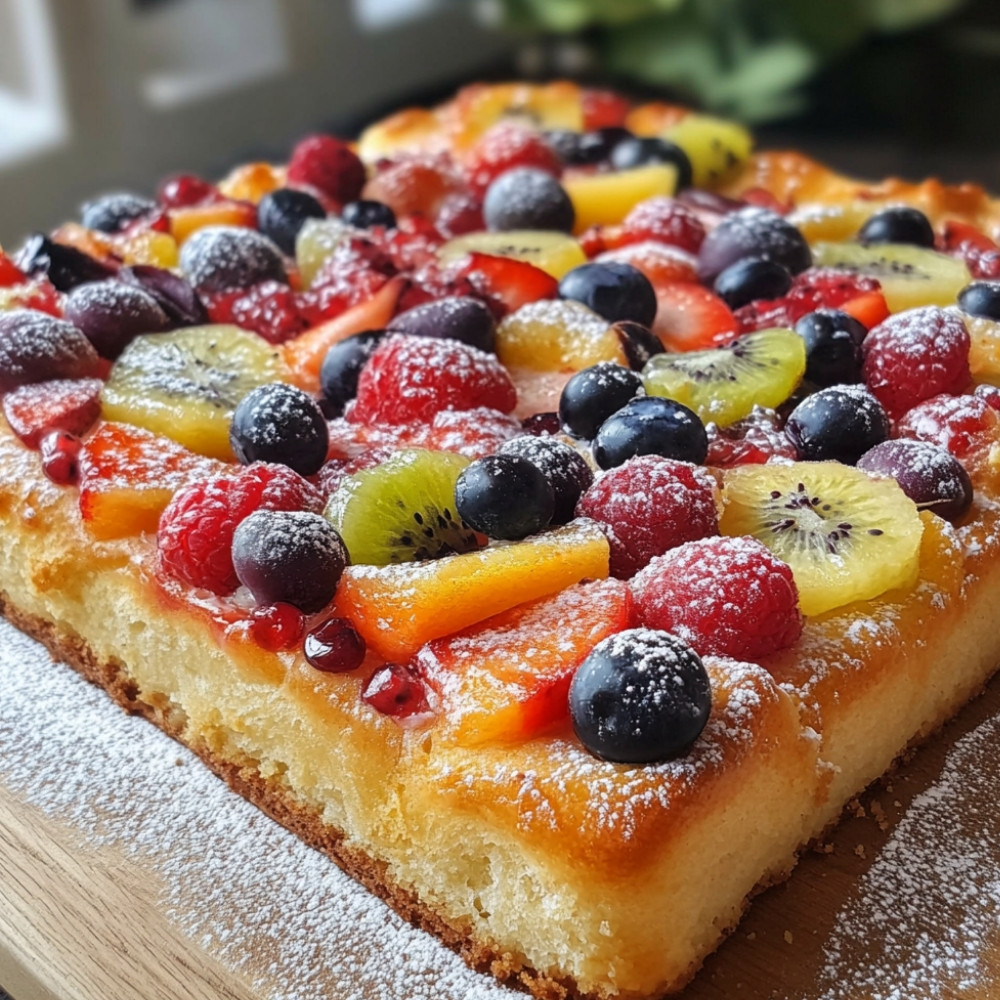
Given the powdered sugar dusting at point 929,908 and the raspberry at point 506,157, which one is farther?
the raspberry at point 506,157

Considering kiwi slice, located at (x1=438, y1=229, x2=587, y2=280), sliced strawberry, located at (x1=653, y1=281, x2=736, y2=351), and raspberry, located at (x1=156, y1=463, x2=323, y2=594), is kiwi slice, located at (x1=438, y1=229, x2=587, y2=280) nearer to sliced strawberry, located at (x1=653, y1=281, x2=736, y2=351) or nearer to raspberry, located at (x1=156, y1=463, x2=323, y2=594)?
sliced strawberry, located at (x1=653, y1=281, x2=736, y2=351)

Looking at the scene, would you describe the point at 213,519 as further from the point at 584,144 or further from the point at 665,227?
the point at 584,144

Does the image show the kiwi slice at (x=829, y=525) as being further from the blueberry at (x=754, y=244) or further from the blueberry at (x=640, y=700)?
the blueberry at (x=754, y=244)

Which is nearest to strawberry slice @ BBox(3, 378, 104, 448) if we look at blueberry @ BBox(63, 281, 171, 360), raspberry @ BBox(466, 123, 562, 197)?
blueberry @ BBox(63, 281, 171, 360)

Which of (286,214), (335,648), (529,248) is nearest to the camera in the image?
(335,648)

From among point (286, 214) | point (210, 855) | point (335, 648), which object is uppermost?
point (286, 214)

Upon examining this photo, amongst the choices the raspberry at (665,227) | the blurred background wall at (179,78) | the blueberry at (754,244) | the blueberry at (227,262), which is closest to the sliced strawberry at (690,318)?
the blueberry at (754,244)

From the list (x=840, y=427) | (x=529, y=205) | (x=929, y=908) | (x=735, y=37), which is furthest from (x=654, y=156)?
(x=735, y=37)
